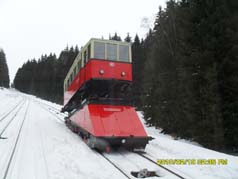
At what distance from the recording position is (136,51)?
136ft

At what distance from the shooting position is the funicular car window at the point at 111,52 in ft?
36.1

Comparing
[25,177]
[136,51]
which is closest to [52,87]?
[136,51]

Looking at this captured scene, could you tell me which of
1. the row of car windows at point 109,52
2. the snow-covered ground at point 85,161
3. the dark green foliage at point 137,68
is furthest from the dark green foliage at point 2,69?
the snow-covered ground at point 85,161

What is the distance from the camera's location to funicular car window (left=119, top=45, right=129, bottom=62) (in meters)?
11.2

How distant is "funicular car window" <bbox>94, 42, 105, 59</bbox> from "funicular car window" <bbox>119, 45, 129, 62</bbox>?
82cm

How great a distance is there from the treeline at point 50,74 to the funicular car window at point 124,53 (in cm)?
4282

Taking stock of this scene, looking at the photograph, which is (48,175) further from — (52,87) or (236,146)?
(52,87)

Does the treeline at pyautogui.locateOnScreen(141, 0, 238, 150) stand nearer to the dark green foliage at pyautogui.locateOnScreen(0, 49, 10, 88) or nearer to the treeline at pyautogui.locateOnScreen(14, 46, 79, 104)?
the treeline at pyautogui.locateOnScreen(14, 46, 79, 104)

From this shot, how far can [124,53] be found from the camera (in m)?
11.3

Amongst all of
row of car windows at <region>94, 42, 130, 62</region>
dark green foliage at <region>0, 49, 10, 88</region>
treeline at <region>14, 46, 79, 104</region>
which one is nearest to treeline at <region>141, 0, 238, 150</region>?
row of car windows at <region>94, 42, 130, 62</region>

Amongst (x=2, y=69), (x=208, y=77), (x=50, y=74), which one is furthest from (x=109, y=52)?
(x=2, y=69)

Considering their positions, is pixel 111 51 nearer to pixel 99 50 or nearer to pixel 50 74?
pixel 99 50

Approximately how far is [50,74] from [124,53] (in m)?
63.8

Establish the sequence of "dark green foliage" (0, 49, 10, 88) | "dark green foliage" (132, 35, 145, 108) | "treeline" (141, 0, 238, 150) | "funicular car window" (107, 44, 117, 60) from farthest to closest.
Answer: "dark green foliage" (0, 49, 10, 88), "dark green foliage" (132, 35, 145, 108), "funicular car window" (107, 44, 117, 60), "treeline" (141, 0, 238, 150)
